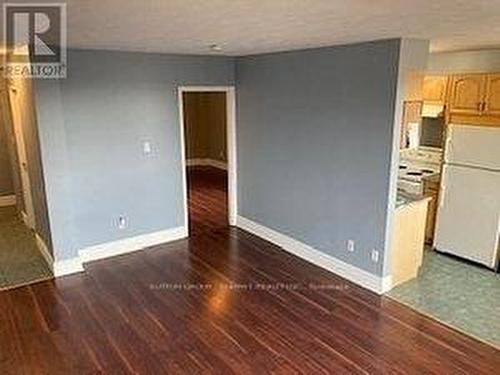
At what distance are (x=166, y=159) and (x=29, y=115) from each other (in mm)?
1632

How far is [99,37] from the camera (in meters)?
3.41

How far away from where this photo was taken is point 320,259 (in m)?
4.71

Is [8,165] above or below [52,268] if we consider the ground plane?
above

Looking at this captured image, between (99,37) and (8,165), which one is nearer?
(99,37)

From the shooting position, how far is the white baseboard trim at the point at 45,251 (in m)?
4.49

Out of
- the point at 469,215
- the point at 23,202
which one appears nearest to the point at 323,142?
the point at 469,215

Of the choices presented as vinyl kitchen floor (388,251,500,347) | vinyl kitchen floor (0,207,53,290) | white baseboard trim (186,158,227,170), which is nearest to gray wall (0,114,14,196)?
vinyl kitchen floor (0,207,53,290)

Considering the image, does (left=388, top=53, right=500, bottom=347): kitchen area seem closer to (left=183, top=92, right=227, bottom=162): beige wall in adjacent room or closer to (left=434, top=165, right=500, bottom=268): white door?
(left=434, top=165, right=500, bottom=268): white door

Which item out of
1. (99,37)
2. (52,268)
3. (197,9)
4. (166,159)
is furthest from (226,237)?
(197,9)

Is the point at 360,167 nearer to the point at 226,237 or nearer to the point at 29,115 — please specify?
the point at 226,237

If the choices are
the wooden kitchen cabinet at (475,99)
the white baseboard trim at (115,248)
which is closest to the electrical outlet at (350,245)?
the wooden kitchen cabinet at (475,99)

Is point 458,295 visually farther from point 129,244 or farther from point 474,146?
point 129,244

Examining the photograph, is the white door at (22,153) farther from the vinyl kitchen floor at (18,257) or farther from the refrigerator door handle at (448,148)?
the refrigerator door handle at (448,148)

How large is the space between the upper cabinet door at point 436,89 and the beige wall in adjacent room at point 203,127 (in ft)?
17.5
